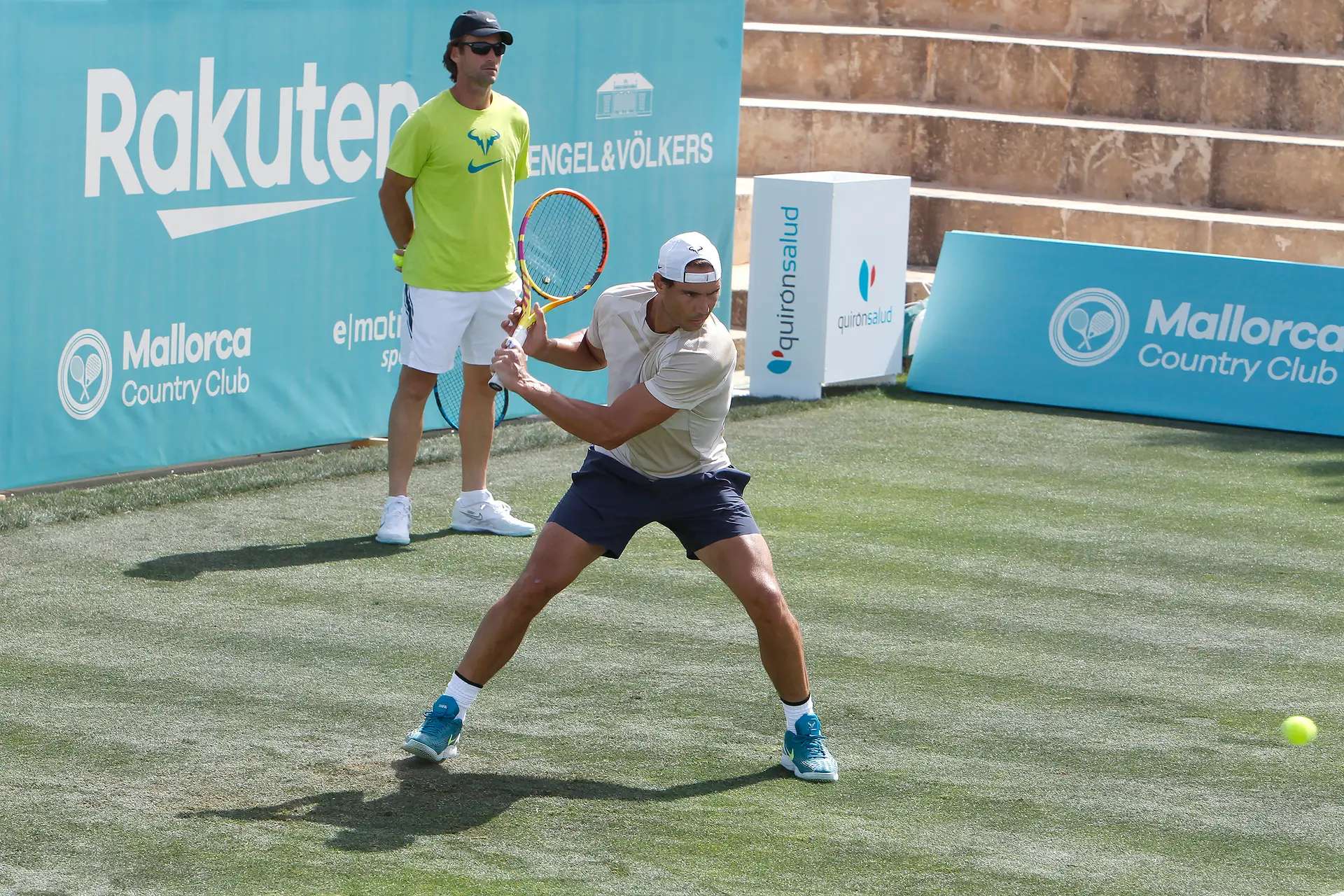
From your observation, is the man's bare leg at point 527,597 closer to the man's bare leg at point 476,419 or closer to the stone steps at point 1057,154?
the man's bare leg at point 476,419

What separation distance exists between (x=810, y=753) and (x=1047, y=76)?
13.3 meters

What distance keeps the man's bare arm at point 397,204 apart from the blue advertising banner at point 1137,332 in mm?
5421

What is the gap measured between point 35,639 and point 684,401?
117 inches

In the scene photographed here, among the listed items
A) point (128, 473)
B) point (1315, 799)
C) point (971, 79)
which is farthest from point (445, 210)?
point (971, 79)

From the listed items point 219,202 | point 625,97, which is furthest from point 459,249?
point 625,97

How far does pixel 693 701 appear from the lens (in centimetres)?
671

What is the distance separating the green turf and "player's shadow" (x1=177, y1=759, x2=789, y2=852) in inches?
0.6

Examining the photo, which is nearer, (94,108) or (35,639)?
(35,639)

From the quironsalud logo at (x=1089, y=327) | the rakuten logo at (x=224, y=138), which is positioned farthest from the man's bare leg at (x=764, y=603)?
the quironsalud logo at (x=1089, y=327)

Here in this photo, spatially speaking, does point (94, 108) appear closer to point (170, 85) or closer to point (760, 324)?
point (170, 85)

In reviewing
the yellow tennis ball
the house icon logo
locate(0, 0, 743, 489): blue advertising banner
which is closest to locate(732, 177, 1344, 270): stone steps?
the house icon logo

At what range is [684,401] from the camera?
5.70 meters

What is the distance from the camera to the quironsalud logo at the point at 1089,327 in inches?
506

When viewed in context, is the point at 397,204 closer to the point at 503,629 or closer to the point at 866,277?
the point at 503,629
